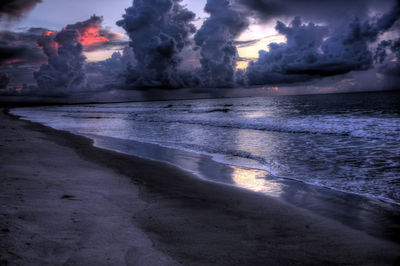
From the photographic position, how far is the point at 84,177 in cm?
582

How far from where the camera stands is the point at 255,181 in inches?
247

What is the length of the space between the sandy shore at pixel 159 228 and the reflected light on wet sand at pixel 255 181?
518 mm

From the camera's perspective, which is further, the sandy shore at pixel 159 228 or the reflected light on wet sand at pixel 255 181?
the reflected light on wet sand at pixel 255 181

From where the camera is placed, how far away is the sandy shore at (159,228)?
2531 millimetres

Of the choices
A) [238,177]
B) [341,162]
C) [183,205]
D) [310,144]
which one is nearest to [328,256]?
[183,205]

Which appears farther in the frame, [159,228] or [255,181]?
[255,181]

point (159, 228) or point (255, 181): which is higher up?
point (159, 228)

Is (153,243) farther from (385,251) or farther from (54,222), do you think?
(385,251)

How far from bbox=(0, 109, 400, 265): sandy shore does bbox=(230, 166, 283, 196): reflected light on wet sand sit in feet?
1.70

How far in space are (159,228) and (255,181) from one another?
3.54 m

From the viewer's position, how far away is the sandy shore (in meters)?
2.53

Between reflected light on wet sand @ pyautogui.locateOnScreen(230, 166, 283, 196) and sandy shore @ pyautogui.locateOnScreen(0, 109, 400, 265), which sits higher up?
sandy shore @ pyautogui.locateOnScreen(0, 109, 400, 265)

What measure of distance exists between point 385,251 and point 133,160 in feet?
23.5

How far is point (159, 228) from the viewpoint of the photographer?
10.8 feet
